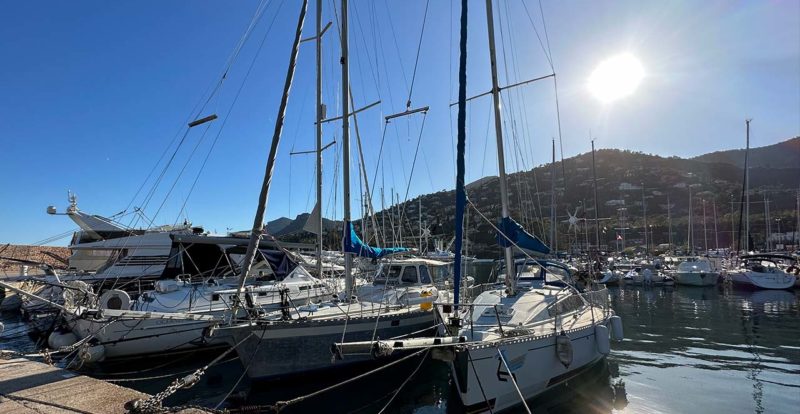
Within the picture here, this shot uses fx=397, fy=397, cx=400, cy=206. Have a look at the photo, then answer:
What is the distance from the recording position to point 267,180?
312 inches

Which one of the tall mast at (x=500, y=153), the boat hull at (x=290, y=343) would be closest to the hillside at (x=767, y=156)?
the tall mast at (x=500, y=153)

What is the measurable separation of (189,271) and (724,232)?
288 ft

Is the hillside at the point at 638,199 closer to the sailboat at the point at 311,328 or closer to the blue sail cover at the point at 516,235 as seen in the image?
the sailboat at the point at 311,328

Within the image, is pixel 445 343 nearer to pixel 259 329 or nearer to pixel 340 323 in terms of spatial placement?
pixel 340 323

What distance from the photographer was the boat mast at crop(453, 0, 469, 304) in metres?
8.49

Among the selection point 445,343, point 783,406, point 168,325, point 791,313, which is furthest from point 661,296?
point 168,325

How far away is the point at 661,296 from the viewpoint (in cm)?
3197

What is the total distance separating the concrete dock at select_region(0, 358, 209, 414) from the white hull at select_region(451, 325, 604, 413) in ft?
14.2

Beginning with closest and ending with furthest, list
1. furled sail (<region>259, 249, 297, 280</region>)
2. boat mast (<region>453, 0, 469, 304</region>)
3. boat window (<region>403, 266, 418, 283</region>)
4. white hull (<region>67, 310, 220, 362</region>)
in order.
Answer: boat mast (<region>453, 0, 469, 304</region>)
white hull (<region>67, 310, 220, 362</region>)
boat window (<region>403, 266, 418, 283</region>)
furled sail (<region>259, 249, 297, 280</region>)

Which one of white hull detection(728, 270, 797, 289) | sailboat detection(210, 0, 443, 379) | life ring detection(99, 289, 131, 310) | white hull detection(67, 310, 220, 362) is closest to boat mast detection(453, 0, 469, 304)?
sailboat detection(210, 0, 443, 379)

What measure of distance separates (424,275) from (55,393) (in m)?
10.8

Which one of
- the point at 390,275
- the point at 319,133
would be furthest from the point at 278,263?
the point at 319,133

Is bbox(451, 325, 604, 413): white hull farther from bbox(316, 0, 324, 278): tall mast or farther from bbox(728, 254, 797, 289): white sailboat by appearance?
bbox(728, 254, 797, 289): white sailboat

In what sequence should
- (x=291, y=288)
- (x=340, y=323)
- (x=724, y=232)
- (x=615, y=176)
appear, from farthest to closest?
(x=615, y=176) < (x=724, y=232) < (x=291, y=288) < (x=340, y=323)
